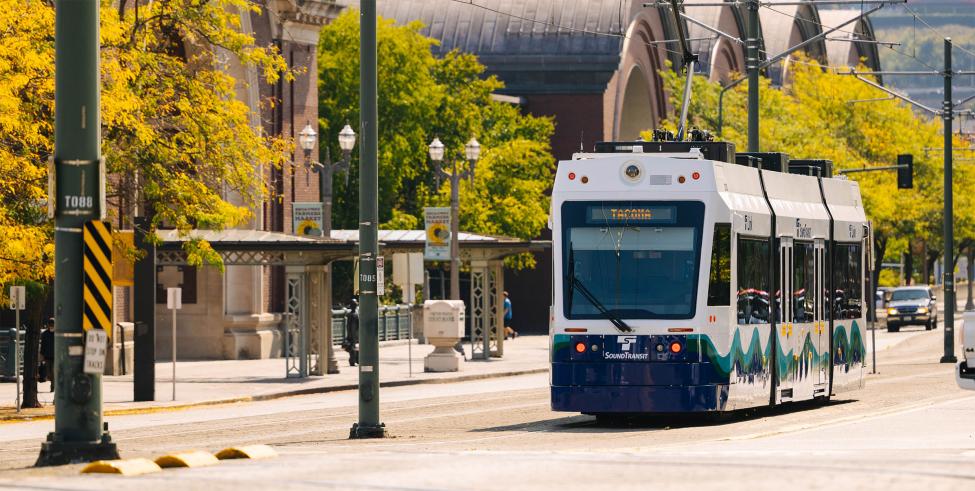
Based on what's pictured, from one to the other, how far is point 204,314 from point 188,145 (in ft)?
60.0

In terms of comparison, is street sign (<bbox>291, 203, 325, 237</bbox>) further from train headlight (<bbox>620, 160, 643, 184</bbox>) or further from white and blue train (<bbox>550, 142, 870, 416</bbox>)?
train headlight (<bbox>620, 160, 643, 184</bbox>)

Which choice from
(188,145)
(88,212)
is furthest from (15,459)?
(188,145)

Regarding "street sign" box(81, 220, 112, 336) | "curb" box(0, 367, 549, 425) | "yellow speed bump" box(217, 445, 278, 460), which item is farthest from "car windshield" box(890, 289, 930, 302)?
"street sign" box(81, 220, 112, 336)

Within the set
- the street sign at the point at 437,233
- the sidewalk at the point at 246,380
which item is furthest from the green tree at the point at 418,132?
the street sign at the point at 437,233

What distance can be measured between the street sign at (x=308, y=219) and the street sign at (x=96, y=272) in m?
26.3

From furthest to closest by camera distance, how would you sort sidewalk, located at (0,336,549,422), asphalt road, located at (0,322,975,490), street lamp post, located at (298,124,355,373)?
street lamp post, located at (298,124,355,373), sidewalk, located at (0,336,549,422), asphalt road, located at (0,322,975,490)

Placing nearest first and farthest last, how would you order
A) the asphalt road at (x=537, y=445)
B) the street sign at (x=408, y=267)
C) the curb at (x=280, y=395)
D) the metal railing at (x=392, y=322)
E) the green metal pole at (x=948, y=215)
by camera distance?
1. the asphalt road at (x=537, y=445)
2. the curb at (x=280, y=395)
3. the street sign at (x=408, y=267)
4. the green metal pole at (x=948, y=215)
5. the metal railing at (x=392, y=322)

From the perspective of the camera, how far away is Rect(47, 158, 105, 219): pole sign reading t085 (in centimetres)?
1549

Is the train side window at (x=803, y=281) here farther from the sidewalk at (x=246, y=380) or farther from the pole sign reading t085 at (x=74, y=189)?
the sidewalk at (x=246, y=380)

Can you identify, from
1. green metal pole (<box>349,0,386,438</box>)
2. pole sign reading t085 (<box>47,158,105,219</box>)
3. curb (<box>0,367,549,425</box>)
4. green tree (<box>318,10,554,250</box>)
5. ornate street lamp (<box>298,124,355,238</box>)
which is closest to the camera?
pole sign reading t085 (<box>47,158,105,219</box>)

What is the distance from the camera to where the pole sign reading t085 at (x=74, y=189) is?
1549 cm

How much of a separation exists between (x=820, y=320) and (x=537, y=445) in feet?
24.4

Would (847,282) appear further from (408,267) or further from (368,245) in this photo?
(408,267)

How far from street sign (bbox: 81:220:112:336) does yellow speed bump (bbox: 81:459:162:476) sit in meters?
1.67
